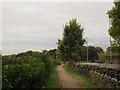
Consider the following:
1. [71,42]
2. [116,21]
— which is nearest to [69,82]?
[116,21]

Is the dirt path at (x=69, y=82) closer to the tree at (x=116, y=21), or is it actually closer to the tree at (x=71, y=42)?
the tree at (x=116, y=21)

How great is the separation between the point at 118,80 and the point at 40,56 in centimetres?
679

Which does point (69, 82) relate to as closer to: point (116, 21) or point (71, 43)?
point (116, 21)

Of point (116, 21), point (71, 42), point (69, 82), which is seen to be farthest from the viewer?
point (71, 42)

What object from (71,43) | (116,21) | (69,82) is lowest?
(69,82)

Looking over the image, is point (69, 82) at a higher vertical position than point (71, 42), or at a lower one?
lower

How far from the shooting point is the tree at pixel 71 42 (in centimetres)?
2103

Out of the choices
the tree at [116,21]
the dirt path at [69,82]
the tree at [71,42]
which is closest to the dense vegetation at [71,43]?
the tree at [71,42]

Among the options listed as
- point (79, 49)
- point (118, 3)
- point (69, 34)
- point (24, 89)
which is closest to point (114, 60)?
point (79, 49)

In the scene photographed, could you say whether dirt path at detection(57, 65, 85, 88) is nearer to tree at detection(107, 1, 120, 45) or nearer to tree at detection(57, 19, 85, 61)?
tree at detection(107, 1, 120, 45)

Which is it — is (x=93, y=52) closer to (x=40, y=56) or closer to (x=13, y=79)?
(x=40, y=56)

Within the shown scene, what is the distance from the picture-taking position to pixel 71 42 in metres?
21.2

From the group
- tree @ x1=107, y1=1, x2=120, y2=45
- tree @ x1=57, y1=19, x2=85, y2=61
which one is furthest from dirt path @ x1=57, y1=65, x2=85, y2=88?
tree @ x1=57, y1=19, x2=85, y2=61

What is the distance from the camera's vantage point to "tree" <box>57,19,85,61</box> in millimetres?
21031
